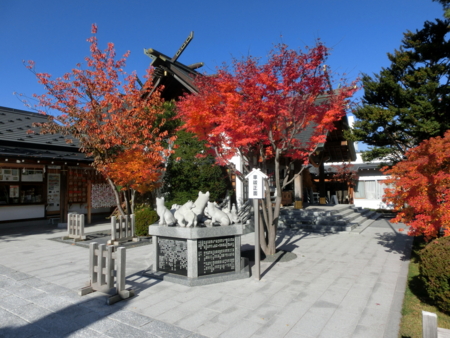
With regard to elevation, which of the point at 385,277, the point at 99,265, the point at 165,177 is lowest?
the point at 385,277

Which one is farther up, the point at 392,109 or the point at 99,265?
the point at 392,109

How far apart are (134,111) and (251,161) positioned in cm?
511

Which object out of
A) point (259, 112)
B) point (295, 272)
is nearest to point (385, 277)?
point (295, 272)

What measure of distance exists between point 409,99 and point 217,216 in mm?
12531

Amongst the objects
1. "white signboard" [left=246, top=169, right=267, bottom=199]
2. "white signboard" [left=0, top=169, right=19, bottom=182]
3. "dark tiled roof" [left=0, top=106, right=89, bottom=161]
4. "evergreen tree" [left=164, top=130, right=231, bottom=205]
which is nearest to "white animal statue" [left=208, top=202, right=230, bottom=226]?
"white signboard" [left=246, top=169, right=267, bottom=199]

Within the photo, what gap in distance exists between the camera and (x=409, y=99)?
46.5 ft

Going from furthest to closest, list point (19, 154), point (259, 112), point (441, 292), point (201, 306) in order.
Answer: point (19, 154)
point (259, 112)
point (201, 306)
point (441, 292)

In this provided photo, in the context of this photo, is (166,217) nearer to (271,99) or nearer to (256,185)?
(256,185)

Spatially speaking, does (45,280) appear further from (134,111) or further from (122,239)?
(134,111)

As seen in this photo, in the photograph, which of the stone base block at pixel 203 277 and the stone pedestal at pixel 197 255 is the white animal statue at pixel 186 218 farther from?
the stone base block at pixel 203 277

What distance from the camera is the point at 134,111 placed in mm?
11266

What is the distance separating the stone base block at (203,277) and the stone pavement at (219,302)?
0.13 m

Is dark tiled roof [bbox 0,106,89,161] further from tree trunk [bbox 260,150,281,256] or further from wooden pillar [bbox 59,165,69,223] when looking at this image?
tree trunk [bbox 260,150,281,256]

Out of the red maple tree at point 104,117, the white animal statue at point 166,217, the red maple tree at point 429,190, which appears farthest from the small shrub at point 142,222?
the red maple tree at point 429,190
